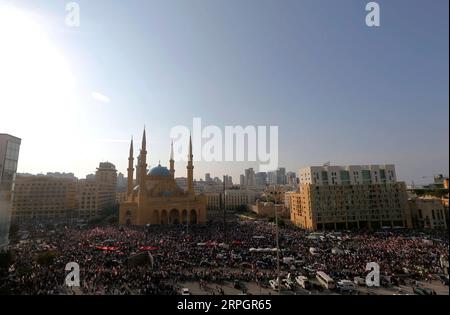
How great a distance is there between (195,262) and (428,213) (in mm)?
38703

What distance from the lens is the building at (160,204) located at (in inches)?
1885

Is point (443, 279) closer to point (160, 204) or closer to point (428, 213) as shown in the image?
point (428, 213)

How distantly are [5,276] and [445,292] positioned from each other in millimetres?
26935

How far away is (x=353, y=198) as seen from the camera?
4531 centimetres

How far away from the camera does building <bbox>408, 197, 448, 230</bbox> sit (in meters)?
37.6

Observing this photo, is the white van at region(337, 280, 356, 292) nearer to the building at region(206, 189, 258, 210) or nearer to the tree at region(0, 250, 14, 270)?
the tree at region(0, 250, 14, 270)

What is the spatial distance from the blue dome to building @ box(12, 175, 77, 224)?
2397cm

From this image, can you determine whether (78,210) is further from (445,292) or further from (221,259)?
(445,292)

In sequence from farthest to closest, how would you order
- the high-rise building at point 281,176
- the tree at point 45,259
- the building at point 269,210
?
the high-rise building at point 281,176 → the building at point 269,210 → the tree at point 45,259

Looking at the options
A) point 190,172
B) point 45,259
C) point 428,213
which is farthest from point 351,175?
point 45,259

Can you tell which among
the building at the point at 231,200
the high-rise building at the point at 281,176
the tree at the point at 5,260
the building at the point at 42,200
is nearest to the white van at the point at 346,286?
the tree at the point at 5,260

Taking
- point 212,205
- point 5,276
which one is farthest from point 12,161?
point 212,205

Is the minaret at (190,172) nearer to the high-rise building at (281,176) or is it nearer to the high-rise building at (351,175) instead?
the high-rise building at (351,175)

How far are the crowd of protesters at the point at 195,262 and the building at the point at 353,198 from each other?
14368mm
